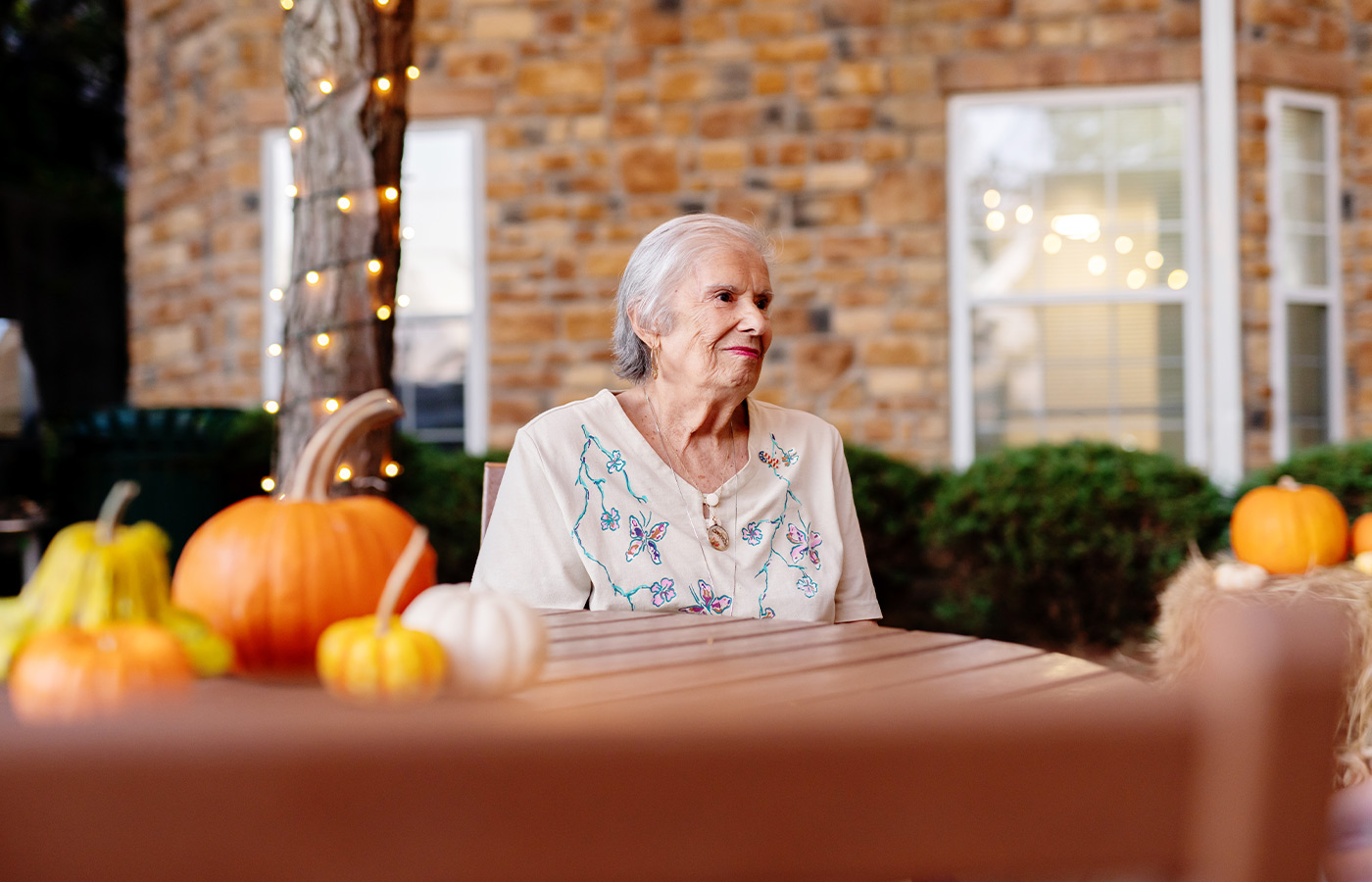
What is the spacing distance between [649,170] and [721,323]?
4125 millimetres

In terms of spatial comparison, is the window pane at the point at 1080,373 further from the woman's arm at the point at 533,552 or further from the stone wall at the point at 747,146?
the woman's arm at the point at 533,552

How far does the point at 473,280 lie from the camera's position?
642cm

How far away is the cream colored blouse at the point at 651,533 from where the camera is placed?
81.7 inches

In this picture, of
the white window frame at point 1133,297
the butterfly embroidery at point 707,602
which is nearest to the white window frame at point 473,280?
the white window frame at point 1133,297

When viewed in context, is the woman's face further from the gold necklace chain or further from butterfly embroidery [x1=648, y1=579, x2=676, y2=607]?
butterfly embroidery [x1=648, y1=579, x2=676, y2=607]

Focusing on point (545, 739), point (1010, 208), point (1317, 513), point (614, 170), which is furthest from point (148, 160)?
point (545, 739)

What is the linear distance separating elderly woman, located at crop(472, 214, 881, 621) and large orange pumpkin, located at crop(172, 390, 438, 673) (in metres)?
0.86

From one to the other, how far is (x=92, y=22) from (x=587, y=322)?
33.2 feet

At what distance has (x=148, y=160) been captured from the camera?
687cm

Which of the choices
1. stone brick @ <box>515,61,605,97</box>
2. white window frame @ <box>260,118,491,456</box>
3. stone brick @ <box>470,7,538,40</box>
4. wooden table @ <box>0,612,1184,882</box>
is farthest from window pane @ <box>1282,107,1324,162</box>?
wooden table @ <box>0,612,1184,882</box>

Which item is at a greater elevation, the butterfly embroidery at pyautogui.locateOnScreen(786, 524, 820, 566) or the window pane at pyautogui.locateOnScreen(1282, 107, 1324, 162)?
the window pane at pyautogui.locateOnScreen(1282, 107, 1324, 162)

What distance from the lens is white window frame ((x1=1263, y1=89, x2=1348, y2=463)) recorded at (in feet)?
20.3

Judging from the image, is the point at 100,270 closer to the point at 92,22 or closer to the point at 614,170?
the point at 92,22

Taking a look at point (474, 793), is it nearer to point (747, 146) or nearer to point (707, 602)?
point (707, 602)
